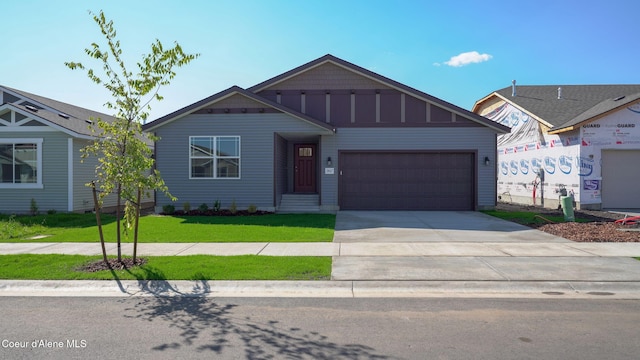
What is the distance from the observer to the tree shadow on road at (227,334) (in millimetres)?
4039

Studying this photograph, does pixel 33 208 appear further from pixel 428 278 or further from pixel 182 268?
pixel 428 278

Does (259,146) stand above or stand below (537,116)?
below

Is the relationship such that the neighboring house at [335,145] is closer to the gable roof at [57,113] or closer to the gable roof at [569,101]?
the gable roof at [57,113]

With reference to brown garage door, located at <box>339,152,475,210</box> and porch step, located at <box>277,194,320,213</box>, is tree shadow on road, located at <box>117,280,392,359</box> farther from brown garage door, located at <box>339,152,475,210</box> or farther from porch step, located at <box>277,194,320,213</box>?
brown garage door, located at <box>339,152,475,210</box>

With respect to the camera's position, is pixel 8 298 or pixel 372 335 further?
pixel 8 298

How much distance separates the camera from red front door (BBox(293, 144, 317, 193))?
61.2 ft

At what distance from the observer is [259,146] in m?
16.3

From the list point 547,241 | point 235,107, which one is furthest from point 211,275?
point 235,107

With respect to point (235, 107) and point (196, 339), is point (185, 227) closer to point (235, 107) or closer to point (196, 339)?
point (235, 107)

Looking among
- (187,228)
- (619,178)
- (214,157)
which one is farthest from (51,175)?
(619,178)

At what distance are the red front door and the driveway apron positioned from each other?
6.12 meters

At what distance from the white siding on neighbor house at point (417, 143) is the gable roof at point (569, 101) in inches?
150

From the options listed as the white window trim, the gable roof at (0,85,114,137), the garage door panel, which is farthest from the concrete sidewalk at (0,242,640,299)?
the garage door panel

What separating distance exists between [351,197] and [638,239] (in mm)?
9758
